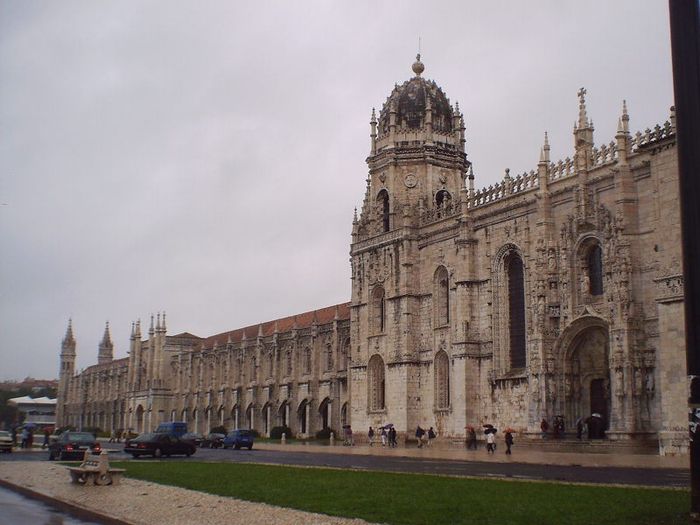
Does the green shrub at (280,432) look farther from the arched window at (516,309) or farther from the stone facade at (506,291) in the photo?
the arched window at (516,309)

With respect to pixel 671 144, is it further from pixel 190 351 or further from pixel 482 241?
pixel 190 351

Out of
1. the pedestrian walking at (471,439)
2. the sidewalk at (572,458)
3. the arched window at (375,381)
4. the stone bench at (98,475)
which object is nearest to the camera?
the stone bench at (98,475)

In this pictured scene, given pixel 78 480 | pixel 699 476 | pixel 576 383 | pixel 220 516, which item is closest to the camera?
pixel 699 476

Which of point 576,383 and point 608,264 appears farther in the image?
point 576,383

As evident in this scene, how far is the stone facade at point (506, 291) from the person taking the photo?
35.1m

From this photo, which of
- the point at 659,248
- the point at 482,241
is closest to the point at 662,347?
the point at 659,248

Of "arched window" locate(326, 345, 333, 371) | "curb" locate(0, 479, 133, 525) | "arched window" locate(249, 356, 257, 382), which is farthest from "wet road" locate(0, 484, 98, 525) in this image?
"arched window" locate(249, 356, 257, 382)

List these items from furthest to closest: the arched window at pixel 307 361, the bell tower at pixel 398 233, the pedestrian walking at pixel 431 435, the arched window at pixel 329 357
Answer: the arched window at pixel 307 361 → the arched window at pixel 329 357 → the bell tower at pixel 398 233 → the pedestrian walking at pixel 431 435

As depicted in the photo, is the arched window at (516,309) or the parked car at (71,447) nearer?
the parked car at (71,447)

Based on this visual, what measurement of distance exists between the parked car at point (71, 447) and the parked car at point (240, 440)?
45.1 feet

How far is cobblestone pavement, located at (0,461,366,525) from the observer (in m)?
14.0

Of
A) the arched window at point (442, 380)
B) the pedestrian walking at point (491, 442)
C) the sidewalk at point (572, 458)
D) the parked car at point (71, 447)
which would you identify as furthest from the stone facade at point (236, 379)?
the parked car at point (71, 447)

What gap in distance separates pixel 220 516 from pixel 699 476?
7689 mm

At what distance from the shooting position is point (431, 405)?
48.9 metres
